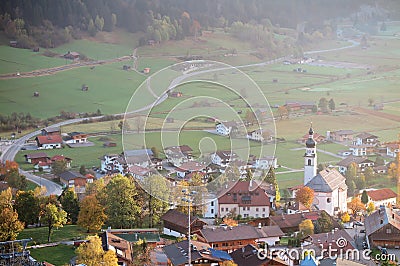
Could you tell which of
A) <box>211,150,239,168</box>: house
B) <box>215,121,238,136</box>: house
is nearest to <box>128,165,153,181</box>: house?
<box>211,150,239,168</box>: house

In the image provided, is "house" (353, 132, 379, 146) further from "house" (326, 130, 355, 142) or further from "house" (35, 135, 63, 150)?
"house" (35, 135, 63, 150)

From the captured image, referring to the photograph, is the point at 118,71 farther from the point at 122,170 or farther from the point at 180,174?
the point at 180,174

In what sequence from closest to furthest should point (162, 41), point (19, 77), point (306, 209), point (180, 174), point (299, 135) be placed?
point (306, 209), point (180, 174), point (299, 135), point (19, 77), point (162, 41)

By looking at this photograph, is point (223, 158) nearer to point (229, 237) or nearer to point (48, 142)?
point (229, 237)

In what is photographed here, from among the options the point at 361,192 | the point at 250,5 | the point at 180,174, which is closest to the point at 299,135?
the point at 361,192

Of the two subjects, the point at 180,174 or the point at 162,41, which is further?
the point at 162,41
